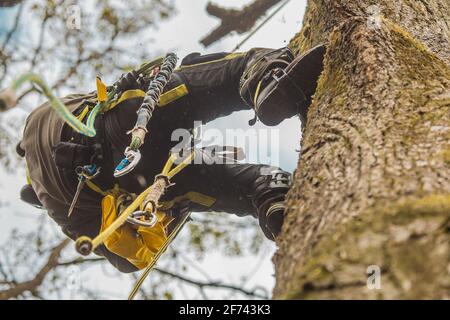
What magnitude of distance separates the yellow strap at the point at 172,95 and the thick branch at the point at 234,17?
4.12 feet

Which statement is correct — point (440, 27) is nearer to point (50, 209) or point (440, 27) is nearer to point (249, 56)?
point (249, 56)

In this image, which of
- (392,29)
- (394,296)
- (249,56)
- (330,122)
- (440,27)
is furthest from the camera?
(249,56)

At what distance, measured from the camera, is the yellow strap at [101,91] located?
7.45 feet

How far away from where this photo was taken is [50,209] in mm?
2578

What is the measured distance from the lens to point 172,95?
2.29 metres

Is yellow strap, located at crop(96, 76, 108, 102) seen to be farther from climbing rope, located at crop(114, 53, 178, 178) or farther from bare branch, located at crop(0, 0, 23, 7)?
bare branch, located at crop(0, 0, 23, 7)

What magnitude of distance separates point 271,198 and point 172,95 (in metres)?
0.73

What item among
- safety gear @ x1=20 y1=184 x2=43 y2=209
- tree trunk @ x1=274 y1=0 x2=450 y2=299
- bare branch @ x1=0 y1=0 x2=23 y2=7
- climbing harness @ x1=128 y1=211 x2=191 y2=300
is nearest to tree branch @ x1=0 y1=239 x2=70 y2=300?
safety gear @ x1=20 y1=184 x2=43 y2=209

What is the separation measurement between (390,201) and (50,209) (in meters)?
2.01

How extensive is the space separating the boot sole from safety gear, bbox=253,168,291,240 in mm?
245

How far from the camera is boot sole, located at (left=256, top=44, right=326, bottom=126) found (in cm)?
187
